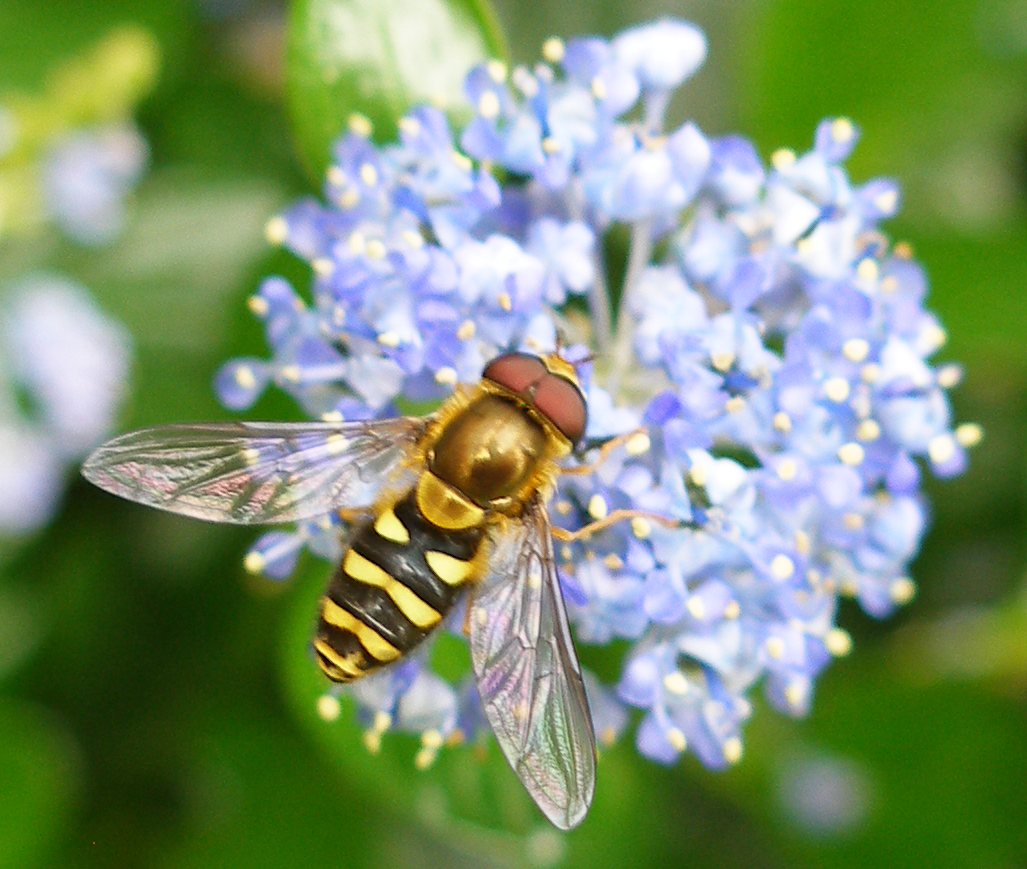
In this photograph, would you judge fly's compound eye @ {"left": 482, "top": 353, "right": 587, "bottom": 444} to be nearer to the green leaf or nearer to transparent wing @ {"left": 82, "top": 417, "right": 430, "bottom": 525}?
transparent wing @ {"left": 82, "top": 417, "right": 430, "bottom": 525}

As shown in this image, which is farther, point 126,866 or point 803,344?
point 126,866

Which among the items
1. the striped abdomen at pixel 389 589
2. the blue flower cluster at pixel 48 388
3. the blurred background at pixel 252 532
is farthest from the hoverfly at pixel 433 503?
the blue flower cluster at pixel 48 388

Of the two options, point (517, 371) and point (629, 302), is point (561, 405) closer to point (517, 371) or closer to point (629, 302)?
point (517, 371)

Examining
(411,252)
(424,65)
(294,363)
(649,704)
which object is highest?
(424,65)

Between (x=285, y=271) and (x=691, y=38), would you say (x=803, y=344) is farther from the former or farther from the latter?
(x=285, y=271)

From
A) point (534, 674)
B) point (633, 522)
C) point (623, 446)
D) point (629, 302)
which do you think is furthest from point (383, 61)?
point (534, 674)

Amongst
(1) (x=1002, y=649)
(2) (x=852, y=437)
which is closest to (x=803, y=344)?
(2) (x=852, y=437)
